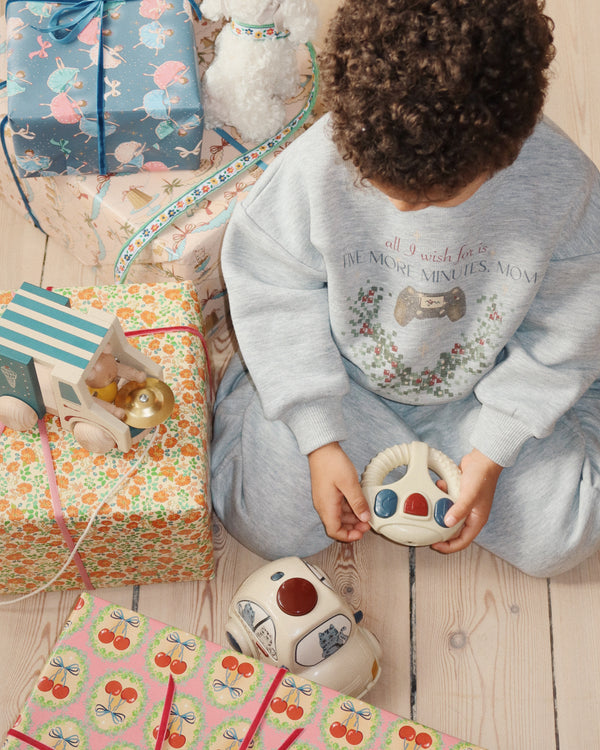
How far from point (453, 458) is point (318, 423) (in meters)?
0.19

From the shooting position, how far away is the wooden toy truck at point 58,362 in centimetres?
84

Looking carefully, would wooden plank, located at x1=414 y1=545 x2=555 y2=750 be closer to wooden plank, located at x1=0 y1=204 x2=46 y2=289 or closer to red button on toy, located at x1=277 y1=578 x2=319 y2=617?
red button on toy, located at x1=277 y1=578 x2=319 y2=617

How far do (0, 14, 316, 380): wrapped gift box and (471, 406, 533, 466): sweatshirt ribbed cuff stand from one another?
0.44 meters

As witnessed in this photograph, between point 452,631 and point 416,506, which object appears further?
point 452,631

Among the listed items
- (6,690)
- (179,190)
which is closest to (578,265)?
(179,190)

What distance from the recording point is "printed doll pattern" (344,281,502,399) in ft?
2.90

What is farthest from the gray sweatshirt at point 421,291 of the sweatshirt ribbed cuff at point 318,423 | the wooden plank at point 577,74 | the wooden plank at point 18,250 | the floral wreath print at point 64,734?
the wooden plank at point 577,74

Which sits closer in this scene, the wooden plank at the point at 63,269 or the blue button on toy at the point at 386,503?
the blue button on toy at the point at 386,503

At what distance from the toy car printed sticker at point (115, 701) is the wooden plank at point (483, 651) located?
42 cm

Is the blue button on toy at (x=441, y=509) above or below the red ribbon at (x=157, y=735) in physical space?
below

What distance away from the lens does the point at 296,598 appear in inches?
37.2

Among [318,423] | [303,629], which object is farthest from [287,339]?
[303,629]

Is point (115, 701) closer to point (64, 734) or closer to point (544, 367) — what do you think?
point (64, 734)

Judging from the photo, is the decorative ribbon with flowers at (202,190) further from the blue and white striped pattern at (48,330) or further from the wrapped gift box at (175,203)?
the blue and white striped pattern at (48,330)
